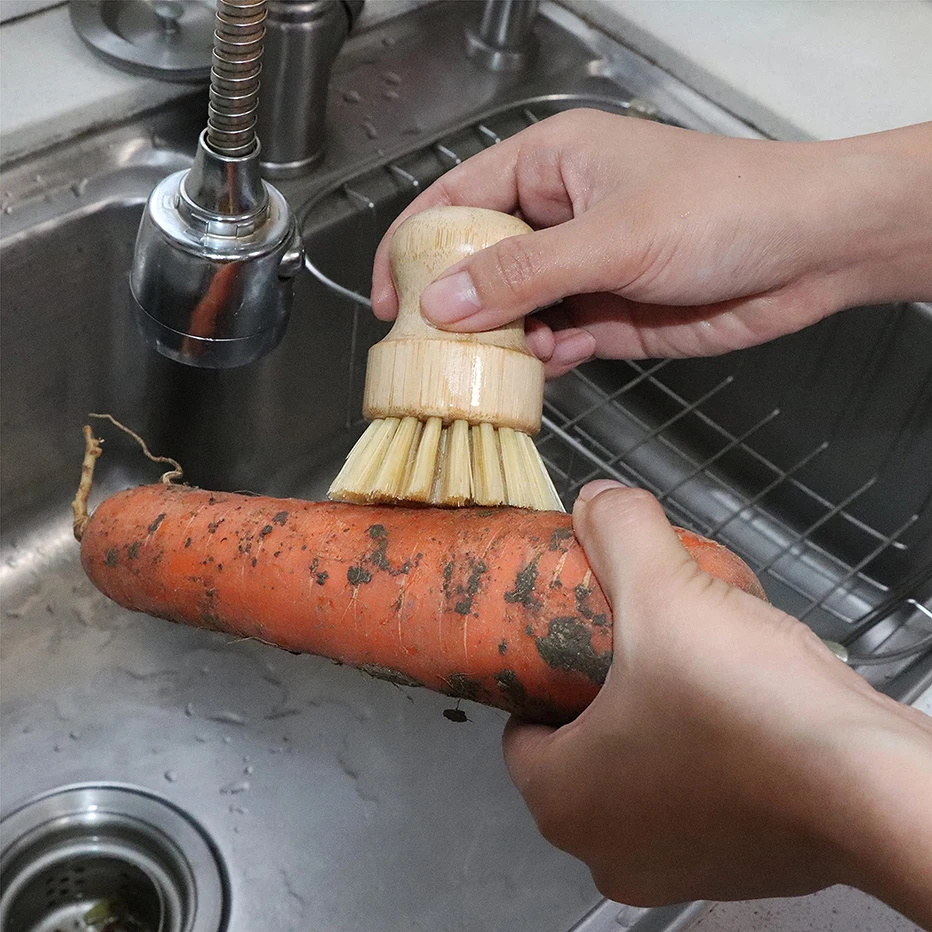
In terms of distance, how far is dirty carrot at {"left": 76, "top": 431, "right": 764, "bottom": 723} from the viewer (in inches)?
22.5

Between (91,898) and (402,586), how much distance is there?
0.40 meters

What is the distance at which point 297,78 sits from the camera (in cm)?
82

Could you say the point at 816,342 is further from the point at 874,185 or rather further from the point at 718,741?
the point at 718,741

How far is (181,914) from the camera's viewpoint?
30.9 inches

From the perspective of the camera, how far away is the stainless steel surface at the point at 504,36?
0.98 m

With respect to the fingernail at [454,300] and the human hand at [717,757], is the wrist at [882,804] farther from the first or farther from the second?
the fingernail at [454,300]

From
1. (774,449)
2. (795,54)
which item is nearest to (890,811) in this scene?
(774,449)

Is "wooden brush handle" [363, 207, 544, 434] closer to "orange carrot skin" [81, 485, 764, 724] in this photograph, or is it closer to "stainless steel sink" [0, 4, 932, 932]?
"orange carrot skin" [81, 485, 764, 724]

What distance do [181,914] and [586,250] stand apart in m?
0.54

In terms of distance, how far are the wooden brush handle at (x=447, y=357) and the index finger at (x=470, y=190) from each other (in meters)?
0.11

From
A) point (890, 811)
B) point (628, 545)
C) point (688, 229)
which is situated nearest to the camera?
point (890, 811)

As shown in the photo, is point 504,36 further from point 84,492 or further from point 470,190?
point 84,492

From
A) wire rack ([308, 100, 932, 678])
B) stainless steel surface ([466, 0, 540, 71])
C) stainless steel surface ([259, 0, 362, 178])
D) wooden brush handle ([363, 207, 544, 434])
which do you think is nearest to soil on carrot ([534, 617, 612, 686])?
wooden brush handle ([363, 207, 544, 434])

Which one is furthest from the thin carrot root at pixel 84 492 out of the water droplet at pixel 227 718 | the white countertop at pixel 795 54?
the white countertop at pixel 795 54
